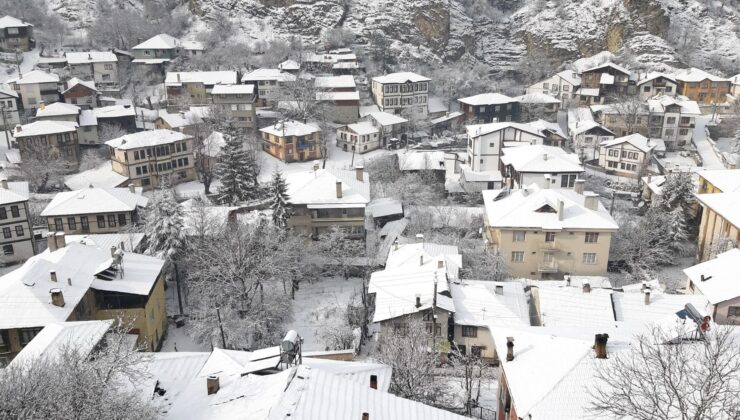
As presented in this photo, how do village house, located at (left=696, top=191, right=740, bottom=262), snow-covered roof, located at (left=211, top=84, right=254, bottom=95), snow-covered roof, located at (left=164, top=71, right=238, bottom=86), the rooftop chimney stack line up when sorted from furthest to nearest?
snow-covered roof, located at (left=164, top=71, right=238, bottom=86) < snow-covered roof, located at (left=211, top=84, right=254, bottom=95) < village house, located at (left=696, top=191, right=740, bottom=262) < the rooftop chimney stack

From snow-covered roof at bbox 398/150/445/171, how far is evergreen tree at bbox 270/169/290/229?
19.4m

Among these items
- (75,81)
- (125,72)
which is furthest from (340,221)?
(125,72)

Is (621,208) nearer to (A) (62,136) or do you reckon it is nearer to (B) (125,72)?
(A) (62,136)

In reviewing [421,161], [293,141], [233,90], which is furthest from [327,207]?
[233,90]

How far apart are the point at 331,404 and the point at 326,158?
51311 mm

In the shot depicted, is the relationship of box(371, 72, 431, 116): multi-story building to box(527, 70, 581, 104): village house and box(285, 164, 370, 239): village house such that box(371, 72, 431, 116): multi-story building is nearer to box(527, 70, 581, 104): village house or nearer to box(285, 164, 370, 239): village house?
box(527, 70, 581, 104): village house

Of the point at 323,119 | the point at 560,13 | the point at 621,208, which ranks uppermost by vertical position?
the point at 560,13

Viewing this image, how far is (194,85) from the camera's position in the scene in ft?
249

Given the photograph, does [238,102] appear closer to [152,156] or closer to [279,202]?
[152,156]

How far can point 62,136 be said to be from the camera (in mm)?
58719

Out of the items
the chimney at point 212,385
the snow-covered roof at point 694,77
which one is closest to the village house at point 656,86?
the snow-covered roof at point 694,77

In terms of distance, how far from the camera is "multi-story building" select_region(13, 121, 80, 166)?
56594 millimetres

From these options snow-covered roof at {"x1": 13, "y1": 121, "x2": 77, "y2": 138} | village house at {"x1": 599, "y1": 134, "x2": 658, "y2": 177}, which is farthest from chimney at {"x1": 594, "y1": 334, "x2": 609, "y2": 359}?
snow-covered roof at {"x1": 13, "y1": 121, "x2": 77, "y2": 138}

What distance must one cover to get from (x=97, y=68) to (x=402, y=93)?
139 ft
